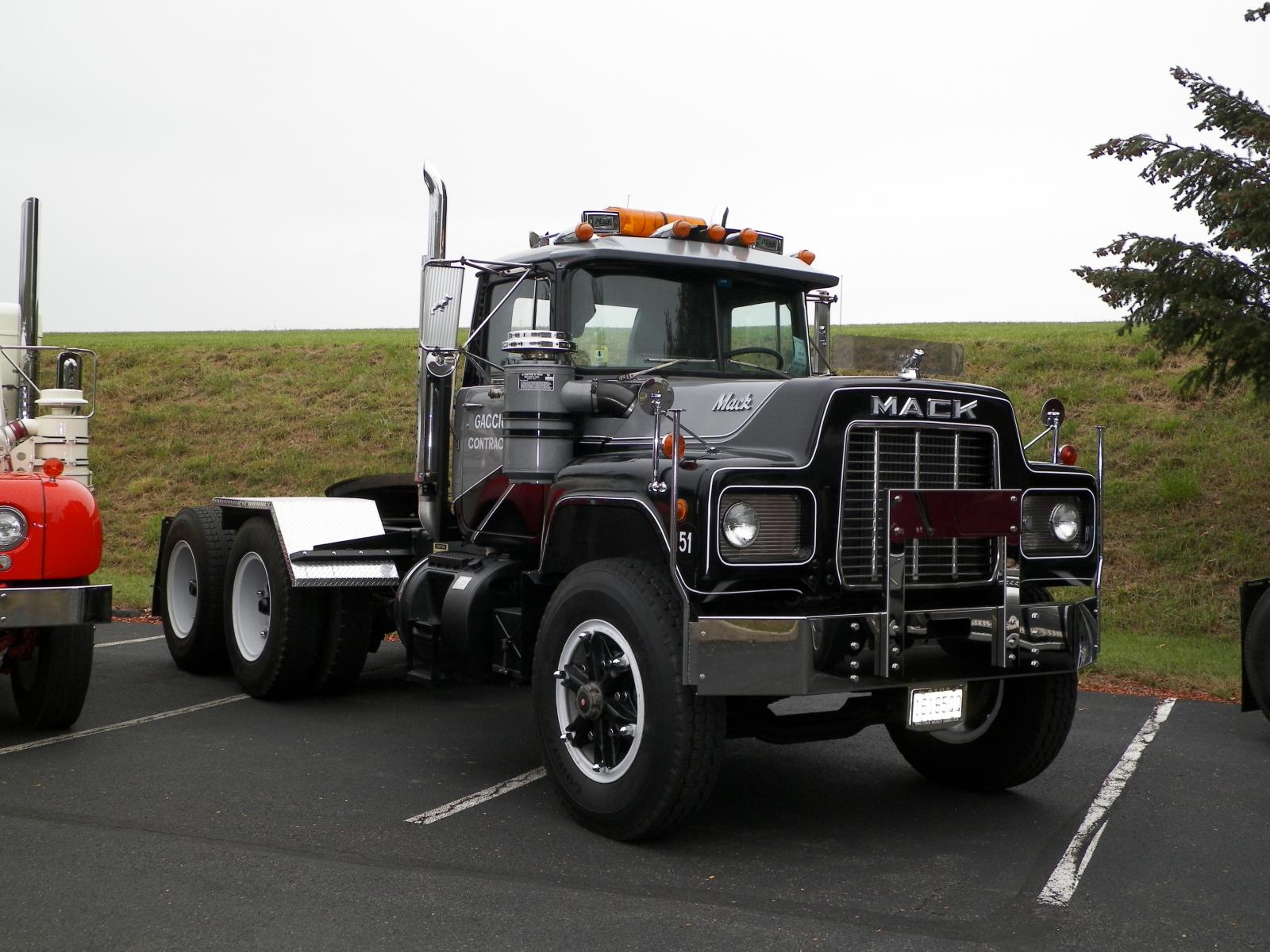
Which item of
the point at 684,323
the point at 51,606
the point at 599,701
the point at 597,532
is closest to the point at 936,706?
the point at 599,701

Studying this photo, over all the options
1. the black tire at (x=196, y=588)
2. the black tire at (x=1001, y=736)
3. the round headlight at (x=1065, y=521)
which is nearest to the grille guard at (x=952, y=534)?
the round headlight at (x=1065, y=521)

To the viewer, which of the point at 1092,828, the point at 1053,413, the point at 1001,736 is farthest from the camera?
the point at 1053,413

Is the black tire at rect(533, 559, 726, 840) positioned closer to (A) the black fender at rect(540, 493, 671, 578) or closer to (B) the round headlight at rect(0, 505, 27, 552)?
(A) the black fender at rect(540, 493, 671, 578)

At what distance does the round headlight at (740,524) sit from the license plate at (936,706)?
0.93 metres

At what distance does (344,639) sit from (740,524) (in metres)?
3.86

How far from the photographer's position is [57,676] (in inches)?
279

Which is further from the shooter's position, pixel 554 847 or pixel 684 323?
pixel 684 323

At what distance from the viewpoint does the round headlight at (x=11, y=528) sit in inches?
260

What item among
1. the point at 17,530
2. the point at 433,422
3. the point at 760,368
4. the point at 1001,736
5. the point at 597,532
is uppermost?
the point at 760,368

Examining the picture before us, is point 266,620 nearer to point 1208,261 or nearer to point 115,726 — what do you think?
point 115,726

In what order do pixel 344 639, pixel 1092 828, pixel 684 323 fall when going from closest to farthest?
pixel 1092 828 < pixel 684 323 < pixel 344 639

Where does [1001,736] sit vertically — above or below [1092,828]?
above

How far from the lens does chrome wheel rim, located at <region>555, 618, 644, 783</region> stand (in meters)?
5.41

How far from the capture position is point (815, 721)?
5.67 meters
